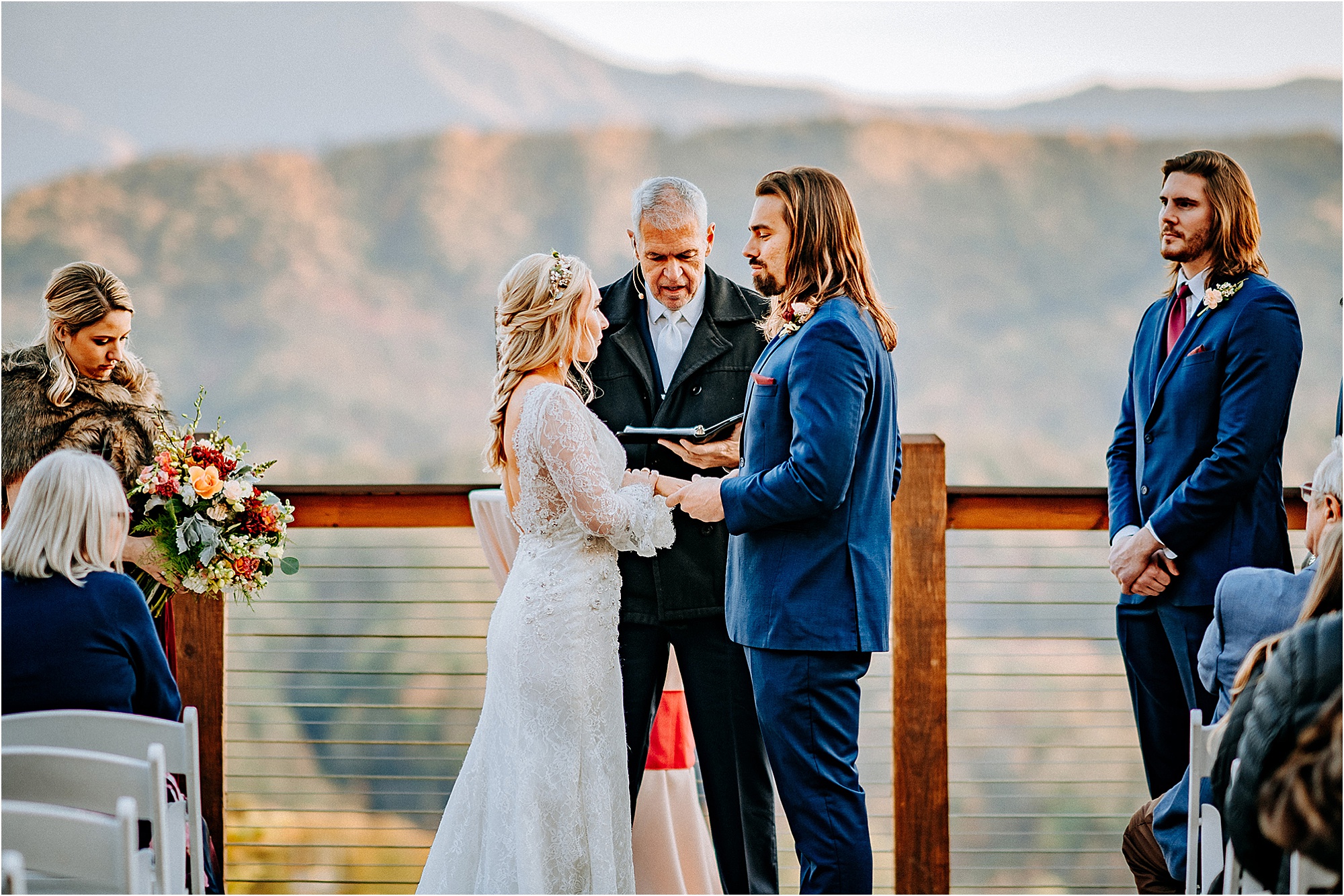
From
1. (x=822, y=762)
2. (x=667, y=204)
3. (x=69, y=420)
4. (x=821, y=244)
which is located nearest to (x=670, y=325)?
Answer: (x=667, y=204)

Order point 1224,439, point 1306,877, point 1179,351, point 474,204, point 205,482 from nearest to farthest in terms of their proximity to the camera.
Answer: point 1306,877
point 1224,439
point 1179,351
point 205,482
point 474,204

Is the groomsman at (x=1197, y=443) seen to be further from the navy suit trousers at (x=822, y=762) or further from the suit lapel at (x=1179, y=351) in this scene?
the navy suit trousers at (x=822, y=762)

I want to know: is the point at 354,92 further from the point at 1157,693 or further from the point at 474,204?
the point at 1157,693

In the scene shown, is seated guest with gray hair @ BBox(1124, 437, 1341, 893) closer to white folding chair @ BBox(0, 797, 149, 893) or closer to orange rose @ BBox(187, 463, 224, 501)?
white folding chair @ BBox(0, 797, 149, 893)

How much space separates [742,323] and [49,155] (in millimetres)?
11977

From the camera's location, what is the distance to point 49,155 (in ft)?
40.3

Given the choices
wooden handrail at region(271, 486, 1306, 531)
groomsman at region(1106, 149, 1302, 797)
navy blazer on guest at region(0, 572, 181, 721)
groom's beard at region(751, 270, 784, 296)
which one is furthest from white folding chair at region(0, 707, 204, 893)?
groomsman at region(1106, 149, 1302, 797)

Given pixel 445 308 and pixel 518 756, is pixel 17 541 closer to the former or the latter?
pixel 518 756

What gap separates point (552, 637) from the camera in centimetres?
250

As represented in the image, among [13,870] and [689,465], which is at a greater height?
[689,465]

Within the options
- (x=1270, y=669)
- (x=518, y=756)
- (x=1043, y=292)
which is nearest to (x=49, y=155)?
(x=1043, y=292)

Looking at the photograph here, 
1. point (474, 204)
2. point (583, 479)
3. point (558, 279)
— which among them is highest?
point (474, 204)

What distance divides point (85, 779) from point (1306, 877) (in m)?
1.86

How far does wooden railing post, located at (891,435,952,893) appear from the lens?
299 cm
